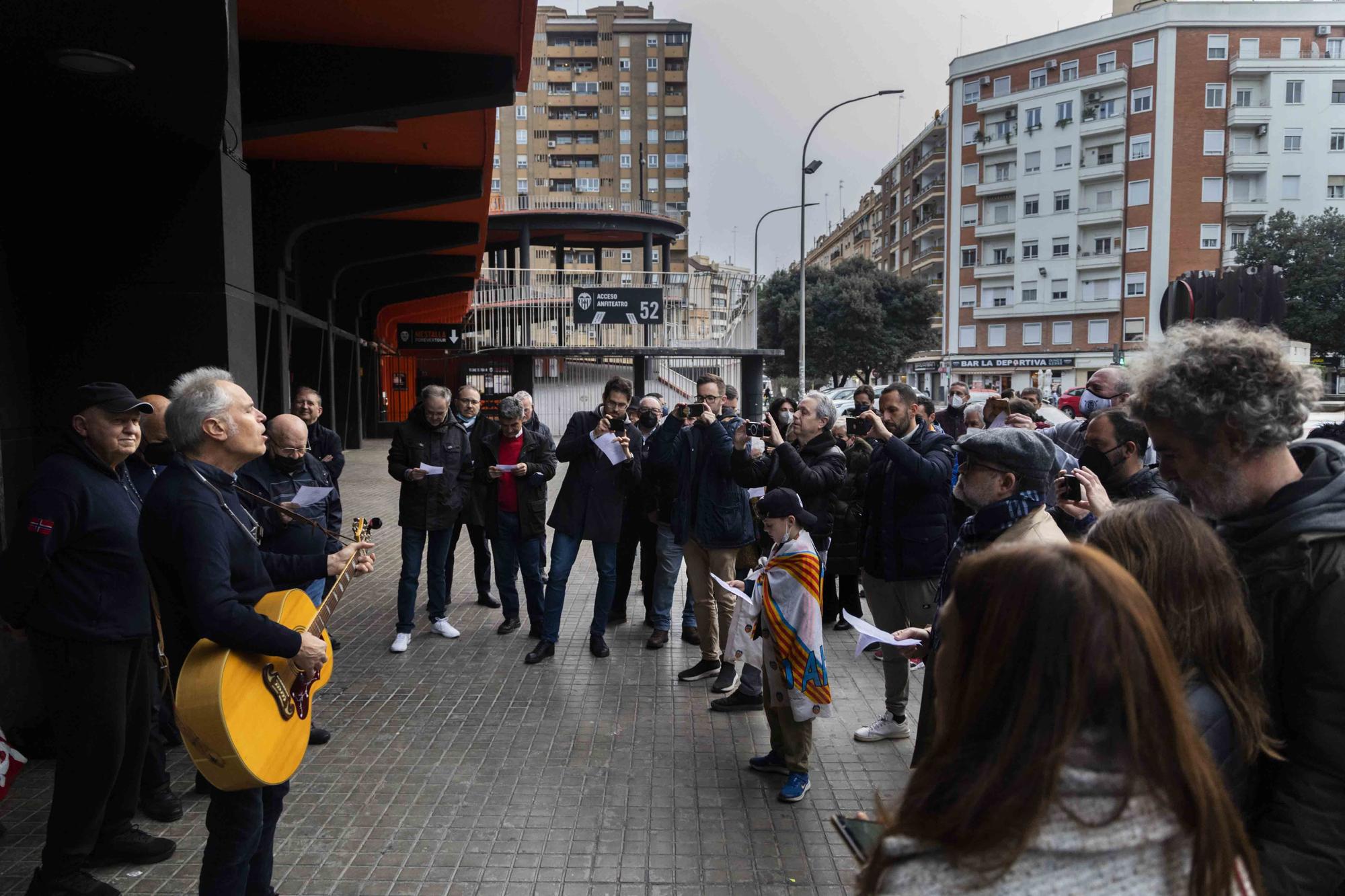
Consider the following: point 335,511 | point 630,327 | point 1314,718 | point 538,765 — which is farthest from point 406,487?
point 630,327

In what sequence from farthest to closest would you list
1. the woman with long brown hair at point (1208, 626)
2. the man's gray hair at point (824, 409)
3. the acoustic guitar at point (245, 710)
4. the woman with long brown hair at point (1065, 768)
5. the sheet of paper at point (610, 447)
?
the sheet of paper at point (610, 447) < the man's gray hair at point (824, 409) < the acoustic guitar at point (245, 710) < the woman with long brown hair at point (1208, 626) < the woman with long brown hair at point (1065, 768)

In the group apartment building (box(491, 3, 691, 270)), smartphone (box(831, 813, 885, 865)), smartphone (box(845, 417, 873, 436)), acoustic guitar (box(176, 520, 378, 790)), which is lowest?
acoustic guitar (box(176, 520, 378, 790))

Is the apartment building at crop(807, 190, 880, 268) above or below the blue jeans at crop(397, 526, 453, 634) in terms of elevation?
above

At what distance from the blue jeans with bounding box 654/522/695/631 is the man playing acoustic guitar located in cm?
405

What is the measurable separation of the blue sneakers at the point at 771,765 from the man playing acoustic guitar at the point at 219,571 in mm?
2404

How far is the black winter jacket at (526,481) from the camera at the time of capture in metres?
6.97

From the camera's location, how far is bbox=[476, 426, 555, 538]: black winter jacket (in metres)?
6.97

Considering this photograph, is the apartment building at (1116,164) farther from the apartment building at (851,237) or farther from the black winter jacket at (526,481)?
the black winter jacket at (526,481)

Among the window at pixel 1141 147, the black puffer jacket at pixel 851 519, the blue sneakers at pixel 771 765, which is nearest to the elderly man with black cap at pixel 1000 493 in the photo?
the blue sneakers at pixel 771 765

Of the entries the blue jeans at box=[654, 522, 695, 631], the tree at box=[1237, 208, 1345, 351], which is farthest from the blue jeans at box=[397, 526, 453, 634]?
the tree at box=[1237, 208, 1345, 351]

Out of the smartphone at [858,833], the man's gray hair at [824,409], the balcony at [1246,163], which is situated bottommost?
the smartphone at [858,833]

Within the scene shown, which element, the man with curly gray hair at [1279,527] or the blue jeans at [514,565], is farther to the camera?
the blue jeans at [514,565]

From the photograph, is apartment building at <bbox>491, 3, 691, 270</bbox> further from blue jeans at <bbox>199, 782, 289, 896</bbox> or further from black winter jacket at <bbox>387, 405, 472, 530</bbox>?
blue jeans at <bbox>199, 782, 289, 896</bbox>

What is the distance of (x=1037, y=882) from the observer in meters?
1.13
